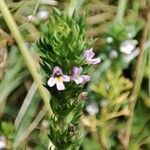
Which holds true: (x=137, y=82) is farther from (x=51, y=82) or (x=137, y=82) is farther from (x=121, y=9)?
(x=51, y=82)

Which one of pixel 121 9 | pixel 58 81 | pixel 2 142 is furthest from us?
pixel 121 9

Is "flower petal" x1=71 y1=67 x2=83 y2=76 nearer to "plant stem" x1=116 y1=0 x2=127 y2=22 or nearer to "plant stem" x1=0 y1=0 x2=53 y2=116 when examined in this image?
"plant stem" x1=0 y1=0 x2=53 y2=116

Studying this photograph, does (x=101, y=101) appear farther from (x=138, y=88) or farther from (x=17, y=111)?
(x=17, y=111)

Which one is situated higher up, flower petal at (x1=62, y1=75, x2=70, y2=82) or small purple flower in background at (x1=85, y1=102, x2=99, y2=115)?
flower petal at (x1=62, y1=75, x2=70, y2=82)

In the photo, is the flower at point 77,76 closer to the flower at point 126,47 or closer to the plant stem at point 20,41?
the plant stem at point 20,41

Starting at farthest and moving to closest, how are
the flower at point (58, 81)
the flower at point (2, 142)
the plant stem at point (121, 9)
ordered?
the plant stem at point (121, 9) → the flower at point (2, 142) → the flower at point (58, 81)

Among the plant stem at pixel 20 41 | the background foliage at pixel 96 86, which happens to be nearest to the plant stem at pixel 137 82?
the background foliage at pixel 96 86

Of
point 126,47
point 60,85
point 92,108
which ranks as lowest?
point 92,108

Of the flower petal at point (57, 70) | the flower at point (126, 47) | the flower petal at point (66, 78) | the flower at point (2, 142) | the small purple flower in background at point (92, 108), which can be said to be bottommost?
the small purple flower in background at point (92, 108)

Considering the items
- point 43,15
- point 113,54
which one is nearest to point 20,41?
point 43,15

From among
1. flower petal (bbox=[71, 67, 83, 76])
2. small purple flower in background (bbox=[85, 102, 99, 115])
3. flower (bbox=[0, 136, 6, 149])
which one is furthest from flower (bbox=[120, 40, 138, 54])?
flower petal (bbox=[71, 67, 83, 76])

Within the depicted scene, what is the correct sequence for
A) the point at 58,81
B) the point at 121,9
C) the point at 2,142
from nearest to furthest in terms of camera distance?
the point at 58,81 → the point at 2,142 → the point at 121,9
